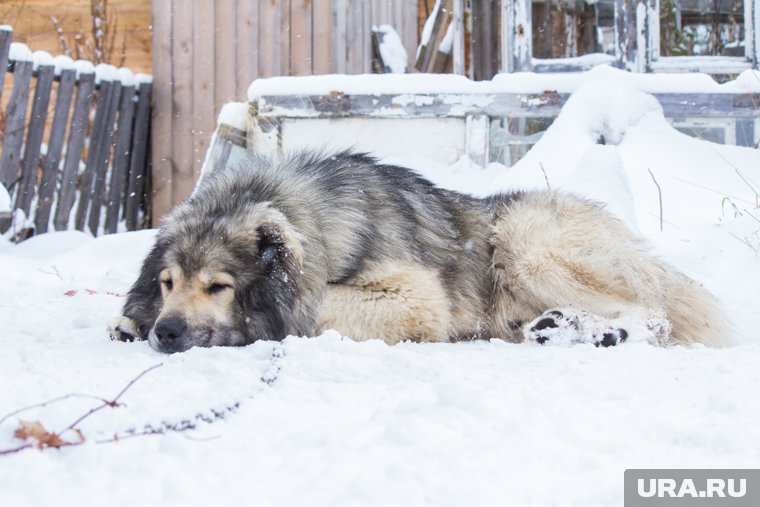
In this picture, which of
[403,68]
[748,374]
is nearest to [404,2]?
[403,68]

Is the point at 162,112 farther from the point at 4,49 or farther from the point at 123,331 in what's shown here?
the point at 123,331

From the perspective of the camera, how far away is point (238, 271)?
9.95 ft

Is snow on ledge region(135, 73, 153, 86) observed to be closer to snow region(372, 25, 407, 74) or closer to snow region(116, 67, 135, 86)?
snow region(116, 67, 135, 86)

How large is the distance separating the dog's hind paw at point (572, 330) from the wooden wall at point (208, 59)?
17.6ft

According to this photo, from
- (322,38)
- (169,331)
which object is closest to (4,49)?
(322,38)

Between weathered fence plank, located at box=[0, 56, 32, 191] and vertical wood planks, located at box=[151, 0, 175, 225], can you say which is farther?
vertical wood planks, located at box=[151, 0, 175, 225]

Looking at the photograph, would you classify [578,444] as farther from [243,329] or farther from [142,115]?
[142,115]

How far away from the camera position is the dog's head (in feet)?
9.61

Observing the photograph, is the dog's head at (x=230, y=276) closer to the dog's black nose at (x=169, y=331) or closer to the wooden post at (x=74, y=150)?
the dog's black nose at (x=169, y=331)

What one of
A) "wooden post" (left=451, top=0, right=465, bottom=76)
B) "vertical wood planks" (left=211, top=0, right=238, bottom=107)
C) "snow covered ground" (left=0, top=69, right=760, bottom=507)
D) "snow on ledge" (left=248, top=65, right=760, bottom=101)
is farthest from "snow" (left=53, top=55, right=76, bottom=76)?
"snow covered ground" (left=0, top=69, right=760, bottom=507)

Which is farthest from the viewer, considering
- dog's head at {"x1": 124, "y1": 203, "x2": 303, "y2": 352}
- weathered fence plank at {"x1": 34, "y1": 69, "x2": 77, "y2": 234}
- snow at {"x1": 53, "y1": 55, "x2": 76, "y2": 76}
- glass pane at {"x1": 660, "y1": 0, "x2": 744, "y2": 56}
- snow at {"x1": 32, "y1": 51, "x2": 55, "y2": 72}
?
glass pane at {"x1": 660, "y1": 0, "x2": 744, "y2": 56}

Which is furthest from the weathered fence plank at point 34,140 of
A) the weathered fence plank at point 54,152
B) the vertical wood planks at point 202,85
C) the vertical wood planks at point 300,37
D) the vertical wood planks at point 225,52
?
the vertical wood planks at point 300,37

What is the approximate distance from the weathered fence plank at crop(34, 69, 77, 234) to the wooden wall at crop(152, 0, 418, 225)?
3.36 ft

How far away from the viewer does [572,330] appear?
10.3 feet
